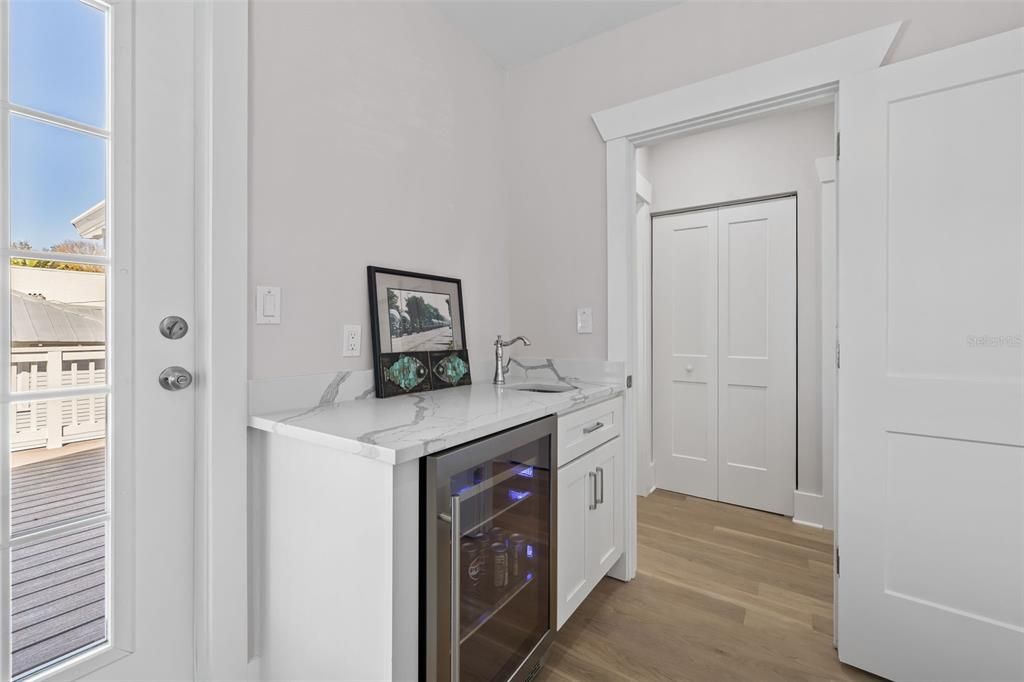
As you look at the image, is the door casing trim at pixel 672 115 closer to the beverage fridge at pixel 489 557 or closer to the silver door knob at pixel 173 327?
the beverage fridge at pixel 489 557

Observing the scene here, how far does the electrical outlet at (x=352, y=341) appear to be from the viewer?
5.33 ft

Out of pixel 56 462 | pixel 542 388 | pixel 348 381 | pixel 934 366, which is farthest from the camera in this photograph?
pixel 542 388

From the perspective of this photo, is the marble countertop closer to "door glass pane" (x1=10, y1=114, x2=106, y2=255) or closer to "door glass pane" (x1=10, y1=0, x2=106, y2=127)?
"door glass pane" (x1=10, y1=114, x2=106, y2=255)

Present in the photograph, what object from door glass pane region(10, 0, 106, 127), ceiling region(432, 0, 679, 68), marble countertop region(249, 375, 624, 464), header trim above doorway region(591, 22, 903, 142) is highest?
ceiling region(432, 0, 679, 68)

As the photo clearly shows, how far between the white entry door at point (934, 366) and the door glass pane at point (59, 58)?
7.30 feet

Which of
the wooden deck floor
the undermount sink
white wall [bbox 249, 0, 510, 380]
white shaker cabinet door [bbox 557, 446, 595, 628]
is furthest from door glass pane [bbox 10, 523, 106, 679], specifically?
the undermount sink

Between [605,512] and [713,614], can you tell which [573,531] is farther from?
[713,614]

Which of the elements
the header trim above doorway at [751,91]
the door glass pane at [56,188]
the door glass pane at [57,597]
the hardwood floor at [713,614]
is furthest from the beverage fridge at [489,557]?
the header trim above doorway at [751,91]

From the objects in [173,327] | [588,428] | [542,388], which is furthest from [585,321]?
[173,327]

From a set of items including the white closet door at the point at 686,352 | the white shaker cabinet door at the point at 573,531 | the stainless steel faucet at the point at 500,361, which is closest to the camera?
the white shaker cabinet door at the point at 573,531

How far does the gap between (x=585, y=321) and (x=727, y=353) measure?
1.32 m

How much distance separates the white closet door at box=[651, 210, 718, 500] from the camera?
3.07m

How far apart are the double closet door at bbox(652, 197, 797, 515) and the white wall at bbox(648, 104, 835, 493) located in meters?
0.05

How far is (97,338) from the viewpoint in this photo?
3.76 ft
